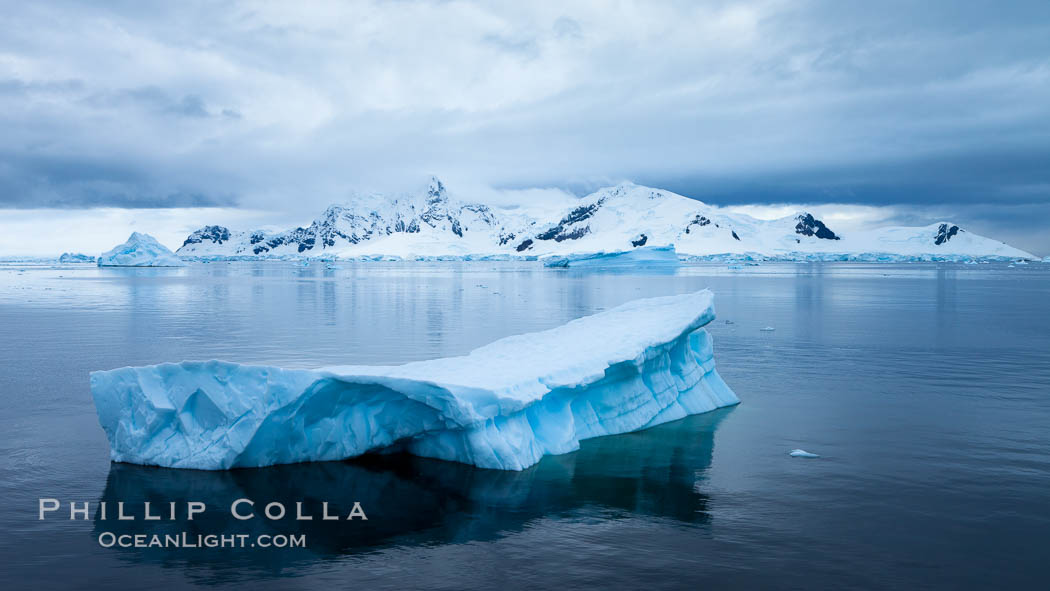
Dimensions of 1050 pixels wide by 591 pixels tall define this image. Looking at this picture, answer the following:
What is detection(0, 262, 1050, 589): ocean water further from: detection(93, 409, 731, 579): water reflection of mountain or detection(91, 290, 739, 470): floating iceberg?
detection(91, 290, 739, 470): floating iceberg

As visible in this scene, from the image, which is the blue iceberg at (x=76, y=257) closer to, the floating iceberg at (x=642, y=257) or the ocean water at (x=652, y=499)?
the floating iceberg at (x=642, y=257)

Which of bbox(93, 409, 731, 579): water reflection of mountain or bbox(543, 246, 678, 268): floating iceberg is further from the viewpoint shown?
bbox(543, 246, 678, 268): floating iceberg

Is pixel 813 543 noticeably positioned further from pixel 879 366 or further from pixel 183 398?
pixel 879 366

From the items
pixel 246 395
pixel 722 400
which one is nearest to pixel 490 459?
pixel 246 395

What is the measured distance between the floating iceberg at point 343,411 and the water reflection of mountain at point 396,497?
0.82 feet

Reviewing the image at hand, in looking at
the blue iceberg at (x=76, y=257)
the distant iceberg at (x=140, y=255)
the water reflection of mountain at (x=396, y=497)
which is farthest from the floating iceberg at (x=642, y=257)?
the blue iceberg at (x=76, y=257)

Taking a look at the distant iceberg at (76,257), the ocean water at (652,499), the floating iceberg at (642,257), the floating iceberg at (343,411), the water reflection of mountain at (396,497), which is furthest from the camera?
the distant iceberg at (76,257)

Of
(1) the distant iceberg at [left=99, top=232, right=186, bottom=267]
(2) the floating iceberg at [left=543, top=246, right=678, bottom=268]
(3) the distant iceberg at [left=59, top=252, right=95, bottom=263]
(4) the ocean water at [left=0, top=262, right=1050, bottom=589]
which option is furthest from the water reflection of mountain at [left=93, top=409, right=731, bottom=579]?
(3) the distant iceberg at [left=59, top=252, right=95, bottom=263]

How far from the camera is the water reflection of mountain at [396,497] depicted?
746 cm

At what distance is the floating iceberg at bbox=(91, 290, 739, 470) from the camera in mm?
9594

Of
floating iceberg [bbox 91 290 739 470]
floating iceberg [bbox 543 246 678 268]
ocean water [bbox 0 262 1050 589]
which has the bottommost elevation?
ocean water [bbox 0 262 1050 589]

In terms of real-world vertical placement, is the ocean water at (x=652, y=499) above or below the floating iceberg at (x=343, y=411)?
below

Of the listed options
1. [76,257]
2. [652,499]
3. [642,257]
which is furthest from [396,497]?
[76,257]

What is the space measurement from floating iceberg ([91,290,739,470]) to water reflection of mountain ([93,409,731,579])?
25cm
